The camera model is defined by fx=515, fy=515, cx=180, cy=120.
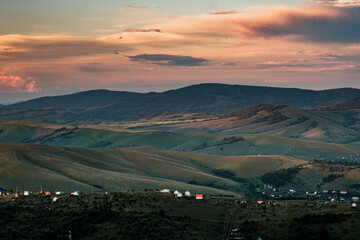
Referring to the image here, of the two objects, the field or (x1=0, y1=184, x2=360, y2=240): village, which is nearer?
the field

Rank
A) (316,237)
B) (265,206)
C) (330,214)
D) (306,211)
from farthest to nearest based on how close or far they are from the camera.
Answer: (265,206)
(306,211)
(330,214)
(316,237)

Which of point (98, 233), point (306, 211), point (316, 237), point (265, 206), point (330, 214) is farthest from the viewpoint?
point (265, 206)

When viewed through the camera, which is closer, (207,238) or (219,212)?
(207,238)

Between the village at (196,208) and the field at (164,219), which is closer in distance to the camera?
the field at (164,219)

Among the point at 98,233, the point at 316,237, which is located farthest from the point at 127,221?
the point at 316,237

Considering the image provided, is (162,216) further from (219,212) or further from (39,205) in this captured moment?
(39,205)

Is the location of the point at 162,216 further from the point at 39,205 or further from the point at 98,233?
the point at 39,205
